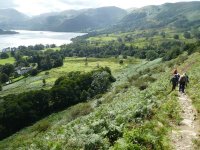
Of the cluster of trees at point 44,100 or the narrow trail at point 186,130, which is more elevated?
the narrow trail at point 186,130

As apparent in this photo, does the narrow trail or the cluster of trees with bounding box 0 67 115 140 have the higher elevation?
the narrow trail

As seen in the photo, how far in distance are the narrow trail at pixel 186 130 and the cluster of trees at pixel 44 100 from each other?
252ft

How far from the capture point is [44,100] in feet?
379

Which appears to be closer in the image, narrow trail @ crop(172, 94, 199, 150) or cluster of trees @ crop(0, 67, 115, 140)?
narrow trail @ crop(172, 94, 199, 150)

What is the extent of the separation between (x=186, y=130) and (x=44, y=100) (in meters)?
95.2

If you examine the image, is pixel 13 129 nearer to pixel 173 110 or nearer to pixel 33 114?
pixel 33 114

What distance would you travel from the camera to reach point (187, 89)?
40469 millimetres

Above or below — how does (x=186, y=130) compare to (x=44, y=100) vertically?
above

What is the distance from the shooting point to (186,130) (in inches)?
933

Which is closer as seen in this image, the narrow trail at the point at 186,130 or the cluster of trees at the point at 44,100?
the narrow trail at the point at 186,130

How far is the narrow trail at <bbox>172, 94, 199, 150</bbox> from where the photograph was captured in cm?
2077

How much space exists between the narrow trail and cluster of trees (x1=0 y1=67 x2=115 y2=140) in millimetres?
76848

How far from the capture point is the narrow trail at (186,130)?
20.8 m

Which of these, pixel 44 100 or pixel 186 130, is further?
pixel 44 100
